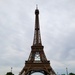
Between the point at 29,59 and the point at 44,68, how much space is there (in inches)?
295

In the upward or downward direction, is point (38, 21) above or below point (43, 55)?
above

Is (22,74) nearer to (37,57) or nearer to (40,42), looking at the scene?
(37,57)

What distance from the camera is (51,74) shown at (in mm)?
59719

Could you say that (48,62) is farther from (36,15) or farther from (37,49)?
(36,15)

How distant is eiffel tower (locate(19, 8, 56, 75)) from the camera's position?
61094mm

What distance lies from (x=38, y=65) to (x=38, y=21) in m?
18.5

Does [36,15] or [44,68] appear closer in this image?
[44,68]

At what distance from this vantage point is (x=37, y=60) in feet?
211

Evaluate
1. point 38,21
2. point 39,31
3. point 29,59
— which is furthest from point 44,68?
point 38,21

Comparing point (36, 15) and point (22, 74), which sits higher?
point (36, 15)

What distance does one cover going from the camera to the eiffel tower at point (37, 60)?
200ft

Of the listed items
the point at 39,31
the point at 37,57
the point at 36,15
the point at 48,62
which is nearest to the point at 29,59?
the point at 37,57

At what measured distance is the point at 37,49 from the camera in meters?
65.9

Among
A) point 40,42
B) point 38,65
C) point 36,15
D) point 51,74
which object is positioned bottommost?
point 51,74
